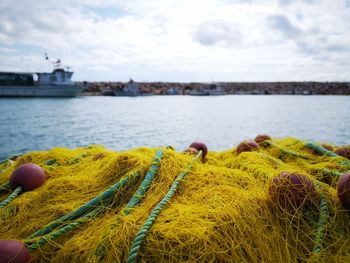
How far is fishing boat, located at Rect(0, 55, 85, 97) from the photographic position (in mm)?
51156

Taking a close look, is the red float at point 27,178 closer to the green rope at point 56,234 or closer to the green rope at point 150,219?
the green rope at point 56,234

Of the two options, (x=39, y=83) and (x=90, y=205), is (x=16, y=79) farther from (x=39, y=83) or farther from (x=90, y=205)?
(x=90, y=205)

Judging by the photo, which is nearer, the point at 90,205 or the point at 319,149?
the point at 90,205

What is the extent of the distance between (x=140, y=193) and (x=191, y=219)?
615 mm

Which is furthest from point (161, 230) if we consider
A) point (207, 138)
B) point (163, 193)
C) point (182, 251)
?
point (207, 138)

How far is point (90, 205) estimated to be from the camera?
249 centimetres

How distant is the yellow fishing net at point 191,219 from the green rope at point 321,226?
0.03 feet

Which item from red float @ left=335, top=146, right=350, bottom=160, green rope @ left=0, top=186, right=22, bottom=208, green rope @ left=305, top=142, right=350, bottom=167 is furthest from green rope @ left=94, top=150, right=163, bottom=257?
red float @ left=335, top=146, right=350, bottom=160

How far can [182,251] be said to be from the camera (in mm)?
1941

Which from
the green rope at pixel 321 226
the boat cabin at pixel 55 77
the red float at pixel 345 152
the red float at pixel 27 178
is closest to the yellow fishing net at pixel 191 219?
the green rope at pixel 321 226

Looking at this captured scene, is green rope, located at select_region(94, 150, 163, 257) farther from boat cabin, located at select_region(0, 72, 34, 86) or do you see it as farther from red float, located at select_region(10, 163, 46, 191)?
boat cabin, located at select_region(0, 72, 34, 86)

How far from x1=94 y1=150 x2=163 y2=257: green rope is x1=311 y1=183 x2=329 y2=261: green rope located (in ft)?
4.77

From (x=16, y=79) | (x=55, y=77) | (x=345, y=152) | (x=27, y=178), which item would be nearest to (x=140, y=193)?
(x=27, y=178)

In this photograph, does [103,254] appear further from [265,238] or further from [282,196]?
[282,196]
